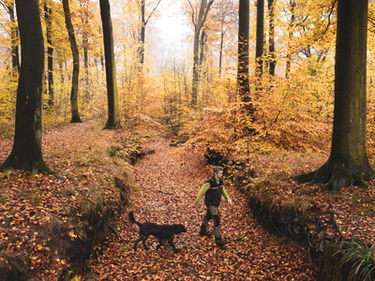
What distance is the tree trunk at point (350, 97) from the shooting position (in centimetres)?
472

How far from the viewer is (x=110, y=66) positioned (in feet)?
40.3

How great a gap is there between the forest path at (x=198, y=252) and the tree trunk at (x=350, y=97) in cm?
200

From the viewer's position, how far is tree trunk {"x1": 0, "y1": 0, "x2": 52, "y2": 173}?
5.23 meters

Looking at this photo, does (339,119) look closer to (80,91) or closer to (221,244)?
(221,244)

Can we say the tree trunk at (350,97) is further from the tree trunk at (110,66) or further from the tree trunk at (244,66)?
the tree trunk at (110,66)

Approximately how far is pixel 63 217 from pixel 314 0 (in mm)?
9418

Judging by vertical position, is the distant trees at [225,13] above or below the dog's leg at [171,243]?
above

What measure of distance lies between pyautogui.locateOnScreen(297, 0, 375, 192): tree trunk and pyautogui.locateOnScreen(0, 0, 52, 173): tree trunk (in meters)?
7.15

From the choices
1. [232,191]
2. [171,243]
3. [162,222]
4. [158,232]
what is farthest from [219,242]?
[232,191]

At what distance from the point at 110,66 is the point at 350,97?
1142 cm

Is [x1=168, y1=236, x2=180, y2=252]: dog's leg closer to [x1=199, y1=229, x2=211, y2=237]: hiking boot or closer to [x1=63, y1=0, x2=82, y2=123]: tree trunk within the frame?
[x1=199, y1=229, x2=211, y2=237]: hiking boot

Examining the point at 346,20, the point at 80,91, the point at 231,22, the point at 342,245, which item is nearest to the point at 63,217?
the point at 342,245

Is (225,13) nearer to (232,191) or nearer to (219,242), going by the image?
(232,191)

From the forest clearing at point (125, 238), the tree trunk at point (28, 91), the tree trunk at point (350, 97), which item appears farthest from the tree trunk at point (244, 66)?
the tree trunk at point (28, 91)
